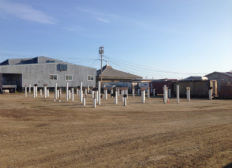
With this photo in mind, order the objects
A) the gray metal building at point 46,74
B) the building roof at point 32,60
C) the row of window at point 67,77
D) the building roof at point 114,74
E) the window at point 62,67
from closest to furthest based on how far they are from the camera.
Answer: the gray metal building at point 46,74, the row of window at point 67,77, the window at point 62,67, the building roof at point 32,60, the building roof at point 114,74

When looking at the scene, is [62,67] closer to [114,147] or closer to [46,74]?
[46,74]

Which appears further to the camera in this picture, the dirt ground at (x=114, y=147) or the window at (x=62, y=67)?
the window at (x=62, y=67)

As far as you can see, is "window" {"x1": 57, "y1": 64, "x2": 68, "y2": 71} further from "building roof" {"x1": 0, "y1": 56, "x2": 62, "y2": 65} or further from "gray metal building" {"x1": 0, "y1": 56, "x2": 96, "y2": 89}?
"building roof" {"x1": 0, "y1": 56, "x2": 62, "y2": 65}

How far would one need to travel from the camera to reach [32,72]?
42.2 m

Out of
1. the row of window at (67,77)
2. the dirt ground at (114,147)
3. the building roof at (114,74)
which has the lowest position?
the dirt ground at (114,147)

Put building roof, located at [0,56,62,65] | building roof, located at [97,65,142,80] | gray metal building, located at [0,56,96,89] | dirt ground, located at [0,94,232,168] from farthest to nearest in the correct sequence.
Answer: building roof, located at [97,65,142,80] → building roof, located at [0,56,62,65] → gray metal building, located at [0,56,96,89] → dirt ground, located at [0,94,232,168]

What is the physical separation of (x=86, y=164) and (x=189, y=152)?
2917mm

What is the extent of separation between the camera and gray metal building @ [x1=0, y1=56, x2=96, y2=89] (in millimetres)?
40844

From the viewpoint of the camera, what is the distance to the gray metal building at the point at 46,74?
4084 cm

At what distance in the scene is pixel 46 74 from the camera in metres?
44.5

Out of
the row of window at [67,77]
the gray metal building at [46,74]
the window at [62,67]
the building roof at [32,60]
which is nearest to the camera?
the gray metal building at [46,74]

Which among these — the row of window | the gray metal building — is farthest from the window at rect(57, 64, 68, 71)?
the row of window

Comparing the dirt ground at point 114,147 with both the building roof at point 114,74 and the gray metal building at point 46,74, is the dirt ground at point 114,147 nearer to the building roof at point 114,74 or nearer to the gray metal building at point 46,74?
the gray metal building at point 46,74

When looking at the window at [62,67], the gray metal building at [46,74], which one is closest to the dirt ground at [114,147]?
the gray metal building at [46,74]
